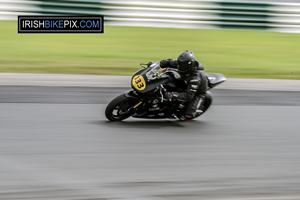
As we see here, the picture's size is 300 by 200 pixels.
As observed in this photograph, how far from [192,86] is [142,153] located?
69.0 inches

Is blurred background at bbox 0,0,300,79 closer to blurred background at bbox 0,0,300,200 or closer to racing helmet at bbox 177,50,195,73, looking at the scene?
blurred background at bbox 0,0,300,200

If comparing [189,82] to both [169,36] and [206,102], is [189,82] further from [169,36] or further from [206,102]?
[169,36]

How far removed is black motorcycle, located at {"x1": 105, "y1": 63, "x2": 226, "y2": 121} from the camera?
7480mm

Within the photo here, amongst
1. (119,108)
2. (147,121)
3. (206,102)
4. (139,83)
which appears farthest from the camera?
(206,102)

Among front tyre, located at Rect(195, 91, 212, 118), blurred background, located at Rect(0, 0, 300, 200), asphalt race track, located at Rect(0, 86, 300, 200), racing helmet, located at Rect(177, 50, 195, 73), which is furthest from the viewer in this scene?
front tyre, located at Rect(195, 91, 212, 118)

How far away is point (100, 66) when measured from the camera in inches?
529

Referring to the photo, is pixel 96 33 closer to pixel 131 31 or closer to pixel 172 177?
pixel 131 31

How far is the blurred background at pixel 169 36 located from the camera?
1441 centimetres

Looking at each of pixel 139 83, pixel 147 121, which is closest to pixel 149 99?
pixel 139 83

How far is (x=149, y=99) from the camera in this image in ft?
25.0

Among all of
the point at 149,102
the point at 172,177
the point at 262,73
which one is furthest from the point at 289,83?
the point at 172,177

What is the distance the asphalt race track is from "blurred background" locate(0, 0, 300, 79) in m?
4.69

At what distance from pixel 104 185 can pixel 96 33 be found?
12713 millimetres

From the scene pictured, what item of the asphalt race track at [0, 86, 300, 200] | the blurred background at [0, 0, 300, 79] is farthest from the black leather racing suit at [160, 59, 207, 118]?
the blurred background at [0, 0, 300, 79]
